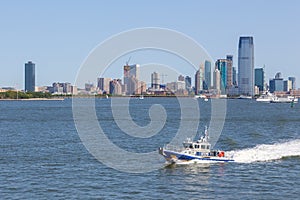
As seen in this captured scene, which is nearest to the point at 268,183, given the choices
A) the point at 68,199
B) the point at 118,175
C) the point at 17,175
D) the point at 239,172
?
the point at 239,172

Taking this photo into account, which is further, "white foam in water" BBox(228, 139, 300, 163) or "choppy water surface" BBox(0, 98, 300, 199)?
"white foam in water" BBox(228, 139, 300, 163)

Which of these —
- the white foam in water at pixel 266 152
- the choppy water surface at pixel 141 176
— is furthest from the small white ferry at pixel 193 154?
the white foam in water at pixel 266 152

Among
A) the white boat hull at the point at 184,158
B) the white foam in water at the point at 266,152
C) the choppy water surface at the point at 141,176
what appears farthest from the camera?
the white foam in water at the point at 266,152

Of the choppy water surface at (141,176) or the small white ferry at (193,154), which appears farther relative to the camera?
the small white ferry at (193,154)

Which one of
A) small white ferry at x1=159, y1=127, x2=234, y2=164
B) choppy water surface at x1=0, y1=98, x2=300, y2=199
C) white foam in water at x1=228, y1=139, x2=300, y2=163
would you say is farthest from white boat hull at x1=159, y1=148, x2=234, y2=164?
white foam in water at x1=228, y1=139, x2=300, y2=163

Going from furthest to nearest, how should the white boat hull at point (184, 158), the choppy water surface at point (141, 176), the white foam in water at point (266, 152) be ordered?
the white foam in water at point (266, 152) < the white boat hull at point (184, 158) < the choppy water surface at point (141, 176)

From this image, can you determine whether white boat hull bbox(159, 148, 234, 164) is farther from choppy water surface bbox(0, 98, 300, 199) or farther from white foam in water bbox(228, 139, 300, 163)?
white foam in water bbox(228, 139, 300, 163)

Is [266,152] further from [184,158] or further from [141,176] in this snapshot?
[141,176]

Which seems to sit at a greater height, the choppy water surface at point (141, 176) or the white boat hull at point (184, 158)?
the white boat hull at point (184, 158)

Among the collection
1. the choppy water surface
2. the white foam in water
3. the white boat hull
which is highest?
the white boat hull

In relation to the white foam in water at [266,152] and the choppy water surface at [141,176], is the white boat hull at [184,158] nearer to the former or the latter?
the choppy water surface at [141,176]

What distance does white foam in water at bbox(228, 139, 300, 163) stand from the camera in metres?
65.8

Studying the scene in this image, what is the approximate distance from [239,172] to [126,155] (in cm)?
1669

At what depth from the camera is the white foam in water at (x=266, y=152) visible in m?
65.8
